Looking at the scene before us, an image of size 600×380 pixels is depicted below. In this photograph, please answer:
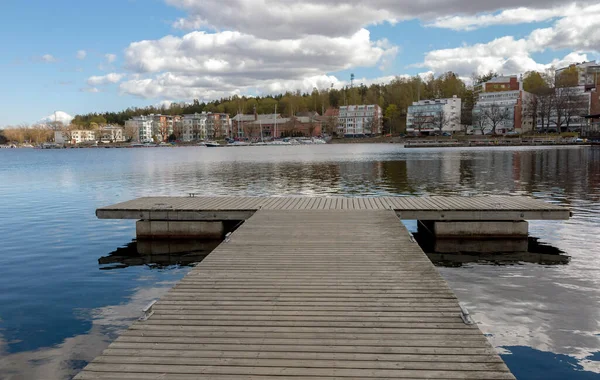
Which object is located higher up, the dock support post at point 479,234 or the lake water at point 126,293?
the dock support post at point 479,234

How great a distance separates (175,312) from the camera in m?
6.50

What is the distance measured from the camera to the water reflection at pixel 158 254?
43.0 ft

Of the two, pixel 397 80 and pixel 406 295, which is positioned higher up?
pixel 397 80

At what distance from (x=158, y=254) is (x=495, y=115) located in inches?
5244

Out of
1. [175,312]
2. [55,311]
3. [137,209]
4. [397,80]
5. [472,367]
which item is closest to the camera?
[472,367]

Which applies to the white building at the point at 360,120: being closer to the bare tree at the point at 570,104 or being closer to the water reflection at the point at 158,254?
Answer: the bare tree at the point at 570,104

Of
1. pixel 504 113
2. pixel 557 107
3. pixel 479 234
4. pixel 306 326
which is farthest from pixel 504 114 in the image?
pixel 306 326

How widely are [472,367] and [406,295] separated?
2.24 meters

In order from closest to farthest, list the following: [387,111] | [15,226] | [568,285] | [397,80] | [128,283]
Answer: [568,285] < [128,283] < [15,226] < [387,111] < [397,80]

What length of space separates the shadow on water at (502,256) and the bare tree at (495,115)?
124 m

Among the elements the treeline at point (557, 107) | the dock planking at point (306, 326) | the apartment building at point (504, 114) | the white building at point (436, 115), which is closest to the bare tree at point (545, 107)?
the treeline at point (557, 107)

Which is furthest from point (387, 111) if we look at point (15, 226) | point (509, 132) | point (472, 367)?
point (472, 367)

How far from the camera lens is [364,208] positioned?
15.5m

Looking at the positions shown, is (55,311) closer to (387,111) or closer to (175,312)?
(175,312)
